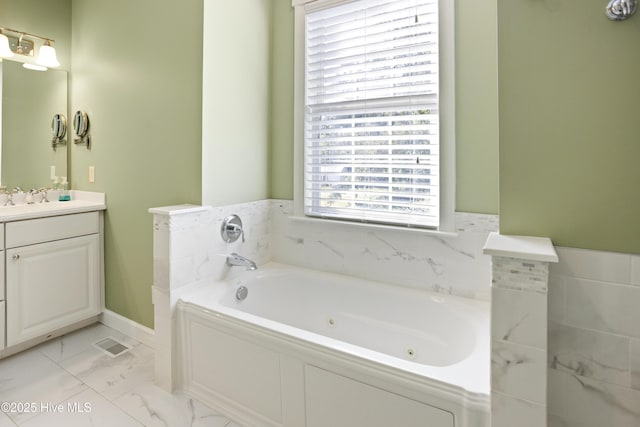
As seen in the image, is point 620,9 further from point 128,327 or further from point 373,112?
point 128,327

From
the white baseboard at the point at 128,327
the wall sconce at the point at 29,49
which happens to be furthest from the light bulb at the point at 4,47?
the white baseboard at the point at 128,327

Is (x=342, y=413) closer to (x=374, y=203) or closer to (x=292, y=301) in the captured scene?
(x=292, y=301)

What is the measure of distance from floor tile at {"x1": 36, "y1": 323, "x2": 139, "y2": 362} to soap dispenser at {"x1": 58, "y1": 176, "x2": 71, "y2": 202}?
1.03 m

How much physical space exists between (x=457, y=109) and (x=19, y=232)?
9.06ft

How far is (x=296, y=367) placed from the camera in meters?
1.44

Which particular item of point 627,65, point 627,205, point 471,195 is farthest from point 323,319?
point 627,65

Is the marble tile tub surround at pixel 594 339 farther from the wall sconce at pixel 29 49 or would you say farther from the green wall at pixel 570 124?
the wall sconce at pixel 29 49

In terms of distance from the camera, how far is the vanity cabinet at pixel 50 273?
2137 millimetres

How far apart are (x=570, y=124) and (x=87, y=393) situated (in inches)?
100

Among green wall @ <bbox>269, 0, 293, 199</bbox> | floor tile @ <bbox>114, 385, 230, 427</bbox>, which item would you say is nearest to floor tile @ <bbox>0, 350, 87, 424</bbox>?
floor tile @ <bbox>114, 385, 230, 427</bbox>

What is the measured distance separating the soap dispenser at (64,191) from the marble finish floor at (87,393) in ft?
3.62

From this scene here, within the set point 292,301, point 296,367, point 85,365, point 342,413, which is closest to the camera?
point 342,413

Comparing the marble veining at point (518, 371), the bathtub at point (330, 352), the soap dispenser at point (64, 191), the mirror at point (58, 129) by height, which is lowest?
the bathtub at point (330, 352)

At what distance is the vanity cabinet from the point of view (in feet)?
7.01
